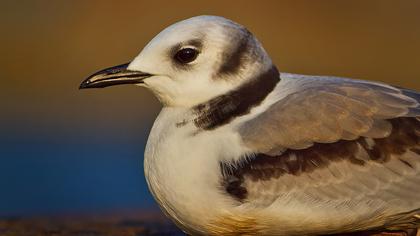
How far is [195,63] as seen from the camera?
25.4 ft

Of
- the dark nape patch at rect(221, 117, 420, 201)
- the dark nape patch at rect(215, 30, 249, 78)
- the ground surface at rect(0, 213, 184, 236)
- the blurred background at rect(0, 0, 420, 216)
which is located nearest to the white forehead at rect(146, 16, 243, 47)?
the dark nape patch at rect(215, 30, 249, 78)

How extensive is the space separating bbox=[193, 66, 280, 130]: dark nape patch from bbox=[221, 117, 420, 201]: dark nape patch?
37cm

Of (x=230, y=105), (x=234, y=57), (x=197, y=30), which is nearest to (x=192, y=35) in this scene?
(x=197, y=30)

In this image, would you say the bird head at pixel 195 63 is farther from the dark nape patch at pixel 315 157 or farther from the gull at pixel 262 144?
the dark nape patch at pixel 315 157

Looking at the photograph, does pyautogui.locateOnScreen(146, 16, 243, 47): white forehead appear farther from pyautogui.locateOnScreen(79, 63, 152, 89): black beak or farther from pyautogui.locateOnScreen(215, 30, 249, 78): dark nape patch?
pyautogui.locateOnScreen(79, 63, 152, 89): black beak

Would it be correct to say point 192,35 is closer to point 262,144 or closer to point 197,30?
point 197,30

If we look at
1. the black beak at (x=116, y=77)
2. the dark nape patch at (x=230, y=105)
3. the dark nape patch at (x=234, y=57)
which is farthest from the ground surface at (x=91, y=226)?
the dark nape patch at (x=234, y=57)

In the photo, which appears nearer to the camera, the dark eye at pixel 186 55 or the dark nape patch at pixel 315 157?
the dark nape patch at pixel 315 157

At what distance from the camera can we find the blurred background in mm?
14945

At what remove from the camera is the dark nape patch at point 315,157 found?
7.43 m

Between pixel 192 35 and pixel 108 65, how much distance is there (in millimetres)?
14269

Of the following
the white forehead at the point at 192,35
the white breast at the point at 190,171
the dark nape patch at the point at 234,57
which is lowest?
the white breast at the point at 190,171

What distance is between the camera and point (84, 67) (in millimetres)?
21734

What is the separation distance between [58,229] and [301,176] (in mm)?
3036
